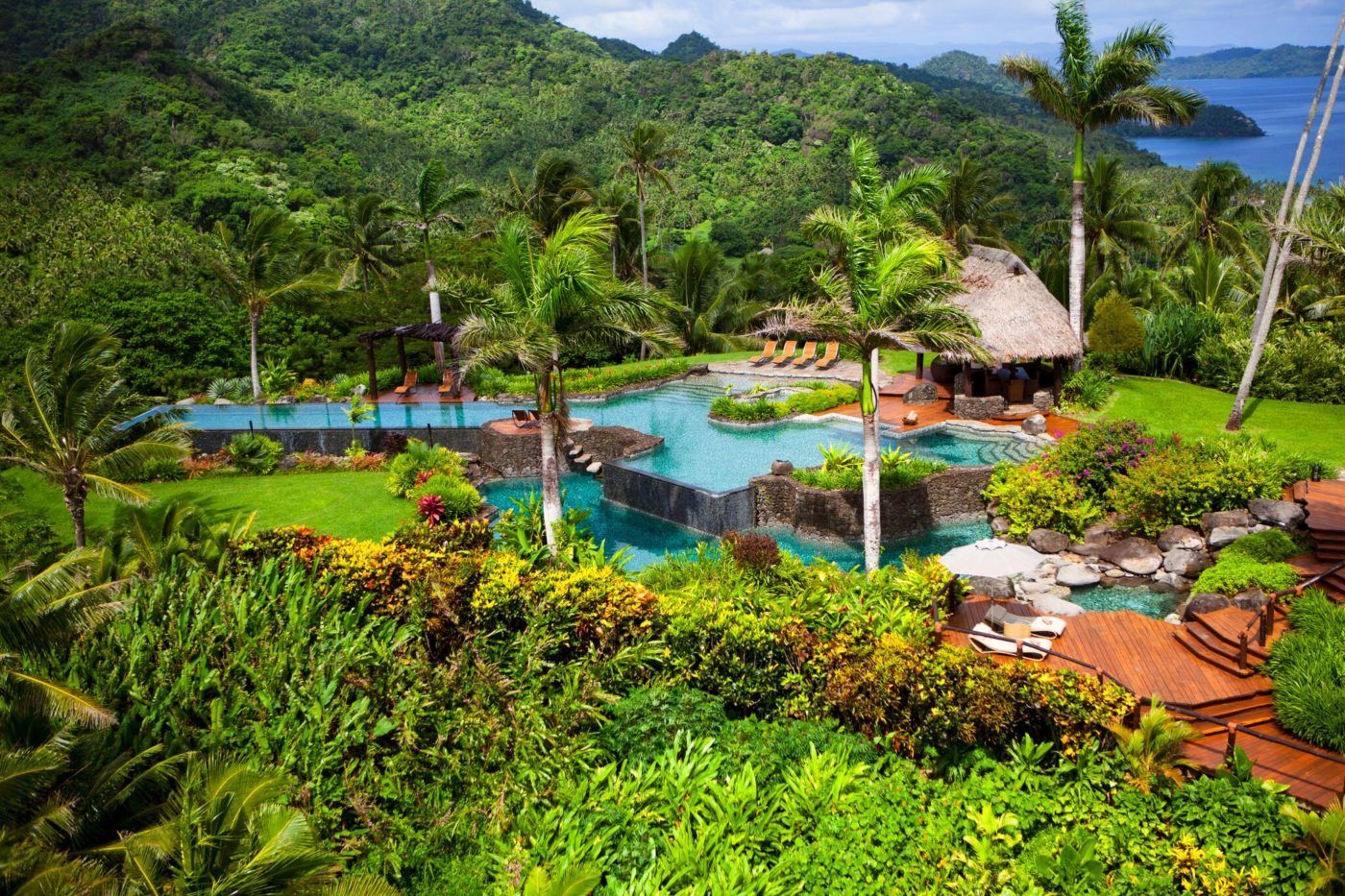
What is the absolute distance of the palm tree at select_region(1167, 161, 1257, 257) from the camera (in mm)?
32906

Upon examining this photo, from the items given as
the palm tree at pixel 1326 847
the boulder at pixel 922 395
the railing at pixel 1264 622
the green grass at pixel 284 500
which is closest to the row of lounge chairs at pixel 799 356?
the boulder at pixel 922 395

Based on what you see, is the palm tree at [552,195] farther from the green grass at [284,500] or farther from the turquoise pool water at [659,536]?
the green grass at [284,500]

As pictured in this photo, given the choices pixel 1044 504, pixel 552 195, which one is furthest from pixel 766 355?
pixel 1044 504

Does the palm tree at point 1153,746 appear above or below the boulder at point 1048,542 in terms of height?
above

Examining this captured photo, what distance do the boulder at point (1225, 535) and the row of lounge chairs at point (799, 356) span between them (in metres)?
14.8

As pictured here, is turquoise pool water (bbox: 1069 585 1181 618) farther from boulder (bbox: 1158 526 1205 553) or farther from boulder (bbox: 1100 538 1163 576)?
boulder (bbox: 1158 526 1205 553)

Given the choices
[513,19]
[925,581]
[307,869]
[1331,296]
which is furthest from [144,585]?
[513,19]

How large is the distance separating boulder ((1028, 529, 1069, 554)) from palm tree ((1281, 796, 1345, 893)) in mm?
8370

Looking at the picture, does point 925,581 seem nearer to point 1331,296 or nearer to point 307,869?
point 307,869

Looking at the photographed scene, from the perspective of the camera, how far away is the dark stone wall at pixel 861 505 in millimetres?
16438

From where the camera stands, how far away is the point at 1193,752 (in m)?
8.45

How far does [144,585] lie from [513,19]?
11107 centimetres

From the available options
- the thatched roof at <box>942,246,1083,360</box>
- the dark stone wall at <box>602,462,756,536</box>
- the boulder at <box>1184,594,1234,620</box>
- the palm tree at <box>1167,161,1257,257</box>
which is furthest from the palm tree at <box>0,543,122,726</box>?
the palm tree at <box>1167,161,1257,257</box>

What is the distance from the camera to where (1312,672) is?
29.5ft
